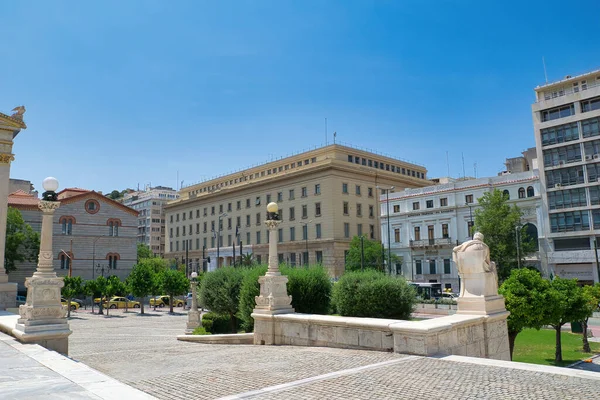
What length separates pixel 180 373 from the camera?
314 inches

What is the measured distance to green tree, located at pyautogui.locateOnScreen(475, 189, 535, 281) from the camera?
1859 inches

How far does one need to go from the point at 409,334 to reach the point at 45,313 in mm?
7907

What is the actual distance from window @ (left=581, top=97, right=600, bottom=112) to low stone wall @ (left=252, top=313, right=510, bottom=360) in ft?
146

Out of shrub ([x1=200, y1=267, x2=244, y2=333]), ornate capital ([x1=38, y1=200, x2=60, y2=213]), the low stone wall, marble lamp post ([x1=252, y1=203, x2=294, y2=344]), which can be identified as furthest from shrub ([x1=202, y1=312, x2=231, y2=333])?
ornate capital ([x1=38, y1=200, x2=60, y2=213])

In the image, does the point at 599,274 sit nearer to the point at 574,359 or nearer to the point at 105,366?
the point at 574,359

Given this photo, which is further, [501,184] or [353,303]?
[501,184]

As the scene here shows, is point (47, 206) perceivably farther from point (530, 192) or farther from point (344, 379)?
point (530, 192)

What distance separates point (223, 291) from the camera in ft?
80.5

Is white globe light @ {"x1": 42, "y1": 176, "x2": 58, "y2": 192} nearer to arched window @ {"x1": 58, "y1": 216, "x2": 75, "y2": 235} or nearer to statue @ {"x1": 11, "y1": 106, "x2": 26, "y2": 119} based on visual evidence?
statue @ {"x1": 11, "y1": 106, "x2": 26, "y2": 119}

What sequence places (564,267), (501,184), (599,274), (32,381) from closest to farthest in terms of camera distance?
(32,381)
(599,274)
(564,267)
(501,184)

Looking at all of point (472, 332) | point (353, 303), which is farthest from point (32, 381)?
point (353, 303)

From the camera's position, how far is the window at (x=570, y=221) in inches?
1807

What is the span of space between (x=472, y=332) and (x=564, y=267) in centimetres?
4340

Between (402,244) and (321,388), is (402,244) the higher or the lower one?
the higher one
